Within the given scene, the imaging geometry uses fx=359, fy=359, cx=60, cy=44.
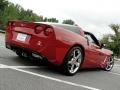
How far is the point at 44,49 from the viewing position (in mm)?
8164

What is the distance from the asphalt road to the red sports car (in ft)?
1.09

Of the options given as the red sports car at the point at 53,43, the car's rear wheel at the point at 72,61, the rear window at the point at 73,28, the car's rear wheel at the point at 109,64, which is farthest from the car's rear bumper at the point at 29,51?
the car's rear wheel at the point at 109,64

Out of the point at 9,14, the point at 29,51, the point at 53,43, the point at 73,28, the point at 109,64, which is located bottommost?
the point at 9,14

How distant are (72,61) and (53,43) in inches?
35.6

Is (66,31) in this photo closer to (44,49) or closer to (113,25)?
(44,49)

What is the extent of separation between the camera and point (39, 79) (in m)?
7.44

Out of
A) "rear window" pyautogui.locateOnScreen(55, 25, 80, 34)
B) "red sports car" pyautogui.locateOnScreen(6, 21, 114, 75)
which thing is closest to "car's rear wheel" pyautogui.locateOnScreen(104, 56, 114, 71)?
"red sports car" pyautogui.locateOnScreen(6, 21, 114, 75)

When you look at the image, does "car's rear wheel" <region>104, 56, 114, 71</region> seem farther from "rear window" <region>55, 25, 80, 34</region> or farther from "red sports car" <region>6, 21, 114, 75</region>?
"rear window" <region>55, 25, 80, 34</region>

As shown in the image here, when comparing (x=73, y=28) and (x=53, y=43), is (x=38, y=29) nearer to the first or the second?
(x=53, y=43)

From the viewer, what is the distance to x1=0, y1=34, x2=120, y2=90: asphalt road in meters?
6.71

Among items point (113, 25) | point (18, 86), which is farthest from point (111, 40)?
point (18, 86)

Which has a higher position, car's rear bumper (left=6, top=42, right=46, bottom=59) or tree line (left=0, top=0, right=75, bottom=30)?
car's rear bumper (left=6, top=42, right=46, bottom=59)

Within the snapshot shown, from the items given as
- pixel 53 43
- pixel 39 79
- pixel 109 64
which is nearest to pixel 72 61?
pixel 53 43

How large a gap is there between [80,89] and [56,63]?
4.21 ft
